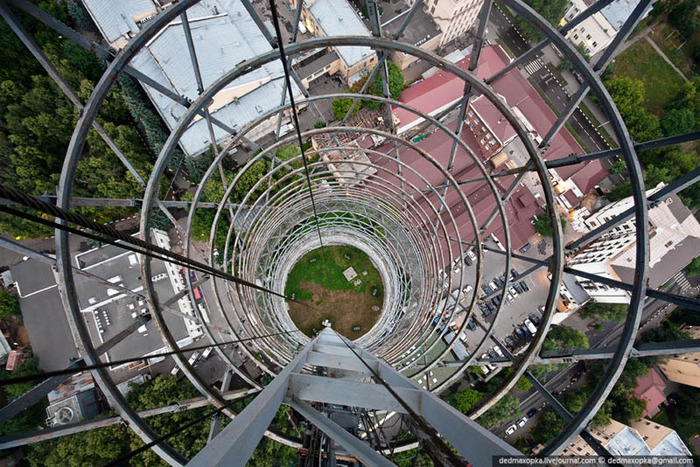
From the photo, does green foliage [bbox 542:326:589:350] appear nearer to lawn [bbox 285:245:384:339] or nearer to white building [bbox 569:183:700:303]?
white building [bbox 569:183:700:303]

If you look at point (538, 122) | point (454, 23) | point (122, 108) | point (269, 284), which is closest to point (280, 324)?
point (269, 284)

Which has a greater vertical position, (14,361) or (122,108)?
(122,108)

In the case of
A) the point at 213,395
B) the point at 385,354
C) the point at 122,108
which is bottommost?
the point at 385,354

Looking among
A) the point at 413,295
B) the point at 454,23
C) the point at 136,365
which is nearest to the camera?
the point at 413,295

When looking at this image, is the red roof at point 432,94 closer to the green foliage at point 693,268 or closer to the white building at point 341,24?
the white building at point 341,24

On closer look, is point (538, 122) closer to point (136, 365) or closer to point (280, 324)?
point (280, 324)

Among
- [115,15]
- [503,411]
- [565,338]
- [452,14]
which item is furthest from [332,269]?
[115,15]

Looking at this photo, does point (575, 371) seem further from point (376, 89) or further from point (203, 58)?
point (203, 58)
